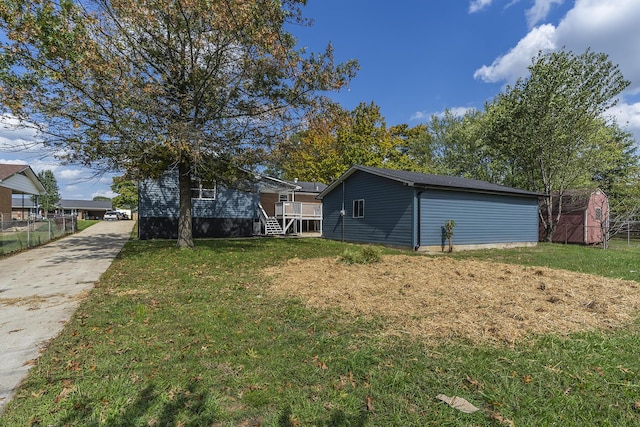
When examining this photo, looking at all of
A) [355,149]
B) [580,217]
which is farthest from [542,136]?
[355,149]

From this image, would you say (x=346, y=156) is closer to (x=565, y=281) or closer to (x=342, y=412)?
(x=565, y=281)

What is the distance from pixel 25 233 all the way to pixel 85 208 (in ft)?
217

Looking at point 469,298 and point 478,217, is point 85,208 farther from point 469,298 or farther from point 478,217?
point 469,298

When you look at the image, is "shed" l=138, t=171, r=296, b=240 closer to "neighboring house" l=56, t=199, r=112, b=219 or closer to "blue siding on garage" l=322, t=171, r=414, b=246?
"blue siding on garage" l=322, t=171, r=414, b=246

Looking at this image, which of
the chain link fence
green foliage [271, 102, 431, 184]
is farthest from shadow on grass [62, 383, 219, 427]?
green foliage [271, 102, 431, 184]

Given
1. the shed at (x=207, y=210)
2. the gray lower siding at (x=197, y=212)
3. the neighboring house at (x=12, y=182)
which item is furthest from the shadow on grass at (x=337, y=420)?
the neighboring house at (x=12, y=182)

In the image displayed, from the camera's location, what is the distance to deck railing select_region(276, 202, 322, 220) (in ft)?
69.8

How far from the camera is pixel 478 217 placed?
1561cm

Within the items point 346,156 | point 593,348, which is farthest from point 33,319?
point 346,156

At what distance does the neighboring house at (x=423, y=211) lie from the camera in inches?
549

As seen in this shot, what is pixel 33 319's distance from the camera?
179 inches

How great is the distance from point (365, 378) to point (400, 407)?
18.3 inches

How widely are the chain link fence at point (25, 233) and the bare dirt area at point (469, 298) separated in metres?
9.92

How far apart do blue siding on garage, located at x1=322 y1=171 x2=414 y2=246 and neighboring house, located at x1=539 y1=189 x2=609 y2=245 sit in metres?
13.0
